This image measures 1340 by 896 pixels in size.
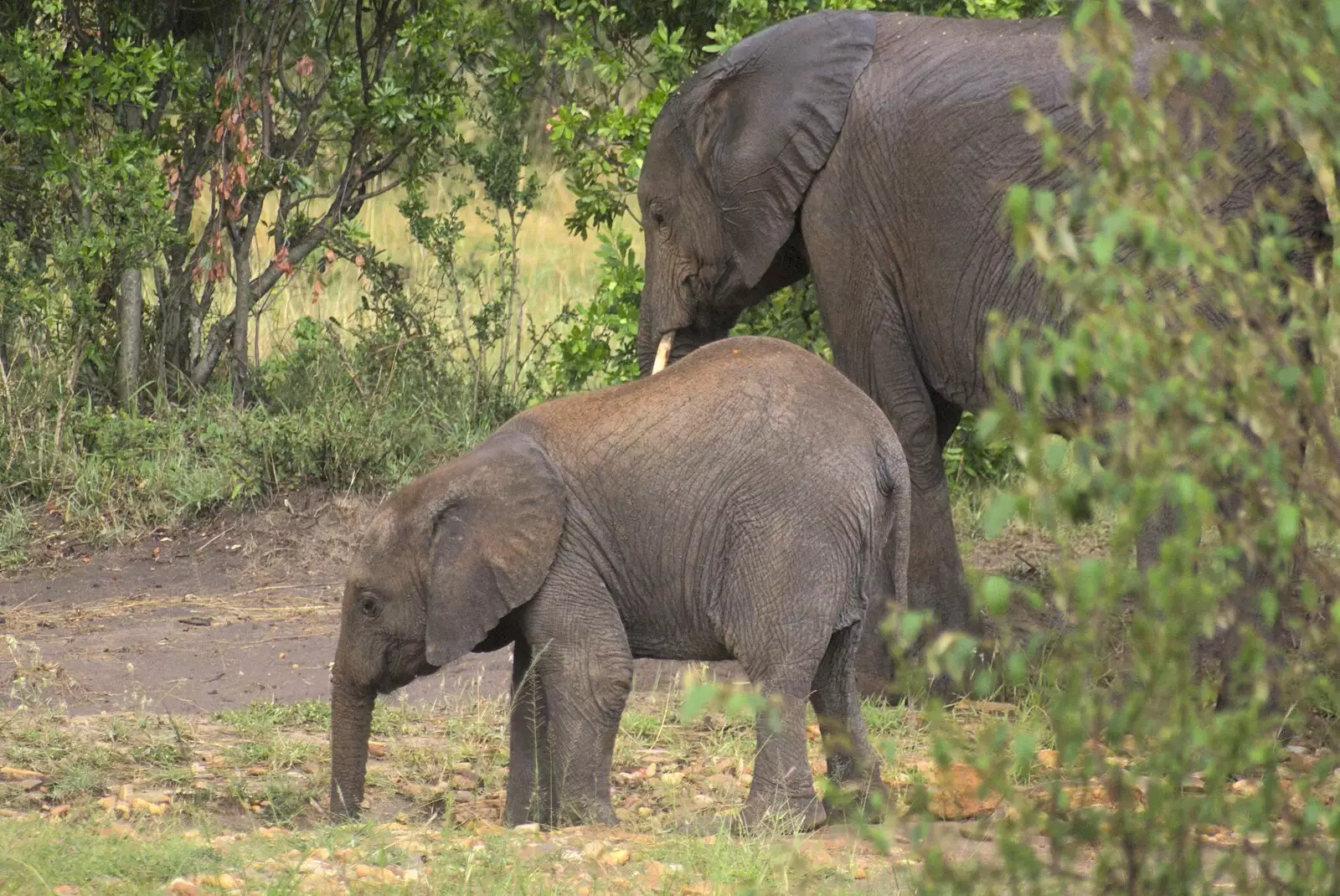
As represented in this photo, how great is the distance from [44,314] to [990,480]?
5032 mm

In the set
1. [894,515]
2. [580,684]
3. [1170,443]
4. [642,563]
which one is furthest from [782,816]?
[1170,443]

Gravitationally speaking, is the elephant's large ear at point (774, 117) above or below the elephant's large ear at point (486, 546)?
above

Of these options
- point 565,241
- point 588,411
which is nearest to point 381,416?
point 588,411

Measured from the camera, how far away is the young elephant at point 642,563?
558cm

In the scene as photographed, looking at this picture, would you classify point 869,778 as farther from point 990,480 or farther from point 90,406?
point 90,406

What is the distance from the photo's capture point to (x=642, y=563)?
18.9ft

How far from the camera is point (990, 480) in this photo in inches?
395

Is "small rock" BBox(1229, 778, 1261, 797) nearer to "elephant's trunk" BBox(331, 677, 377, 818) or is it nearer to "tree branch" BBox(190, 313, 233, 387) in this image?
"elephant's trunk" BBox(331, 677, 377, 818)

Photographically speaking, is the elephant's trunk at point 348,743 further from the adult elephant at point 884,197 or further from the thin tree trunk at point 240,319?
the thin tree trunk at point 240,319

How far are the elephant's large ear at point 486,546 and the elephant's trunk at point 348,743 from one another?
310 millimetres

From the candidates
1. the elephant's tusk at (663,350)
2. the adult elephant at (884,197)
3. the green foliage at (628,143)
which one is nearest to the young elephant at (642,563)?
the adult elephant at (884,197)

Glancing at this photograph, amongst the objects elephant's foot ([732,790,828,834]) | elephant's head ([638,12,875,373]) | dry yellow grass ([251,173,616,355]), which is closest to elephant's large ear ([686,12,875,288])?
elephant's head ([638,12,875,373])

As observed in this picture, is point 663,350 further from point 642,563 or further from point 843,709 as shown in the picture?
point 843,709

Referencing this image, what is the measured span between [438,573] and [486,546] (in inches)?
6.7
